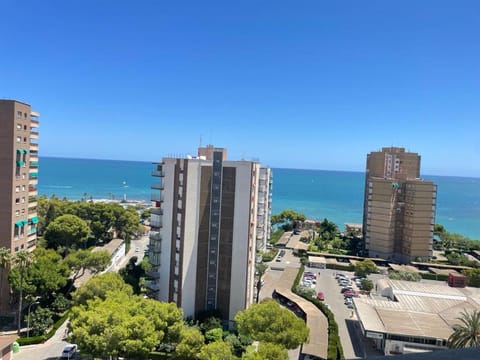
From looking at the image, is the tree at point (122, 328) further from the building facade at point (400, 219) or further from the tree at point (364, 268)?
the building facade at point (400, 219)

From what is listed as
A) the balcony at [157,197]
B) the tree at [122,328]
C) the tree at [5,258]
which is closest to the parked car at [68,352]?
the tree at [122,328]

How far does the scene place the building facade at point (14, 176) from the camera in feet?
87.2

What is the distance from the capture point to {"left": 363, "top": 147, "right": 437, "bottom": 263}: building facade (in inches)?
1905

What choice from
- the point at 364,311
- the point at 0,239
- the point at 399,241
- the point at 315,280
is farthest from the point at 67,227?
the point at 399,241

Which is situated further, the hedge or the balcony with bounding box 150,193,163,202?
the balcony with bounding box 150,193,163,202

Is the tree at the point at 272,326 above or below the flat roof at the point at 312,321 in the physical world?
above

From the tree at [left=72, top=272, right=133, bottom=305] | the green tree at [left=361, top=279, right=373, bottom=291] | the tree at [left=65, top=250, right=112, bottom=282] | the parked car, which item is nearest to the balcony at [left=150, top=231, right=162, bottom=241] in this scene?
the tree at [left=72, top=272, right=133, bottom=305]

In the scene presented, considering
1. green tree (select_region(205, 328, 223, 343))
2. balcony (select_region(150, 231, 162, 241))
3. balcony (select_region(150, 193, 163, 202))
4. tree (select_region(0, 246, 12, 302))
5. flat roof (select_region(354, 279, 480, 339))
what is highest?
balcony (select_region(150, 193, 163, 202))

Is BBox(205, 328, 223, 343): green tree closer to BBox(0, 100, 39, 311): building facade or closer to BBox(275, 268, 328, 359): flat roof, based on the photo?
BBox(275, 268, 328, 359): flat roof

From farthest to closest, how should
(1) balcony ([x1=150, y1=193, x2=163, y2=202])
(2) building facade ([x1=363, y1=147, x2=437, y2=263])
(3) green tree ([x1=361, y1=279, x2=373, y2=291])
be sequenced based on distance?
(2) building facade ([x1=363, y1=147, x2=437, y2=263])
(3) green tree ([x1=361, y1=279, x2=373, y2=291])
(1) balcony ([x1=150, y1=193, x2=163, y2=202])

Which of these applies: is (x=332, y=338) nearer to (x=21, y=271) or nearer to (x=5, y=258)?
(x=21, y=271)

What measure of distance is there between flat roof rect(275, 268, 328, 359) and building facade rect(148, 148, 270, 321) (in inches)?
197

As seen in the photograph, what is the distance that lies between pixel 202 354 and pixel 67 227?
26.0 meters

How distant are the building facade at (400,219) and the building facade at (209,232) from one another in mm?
30447
